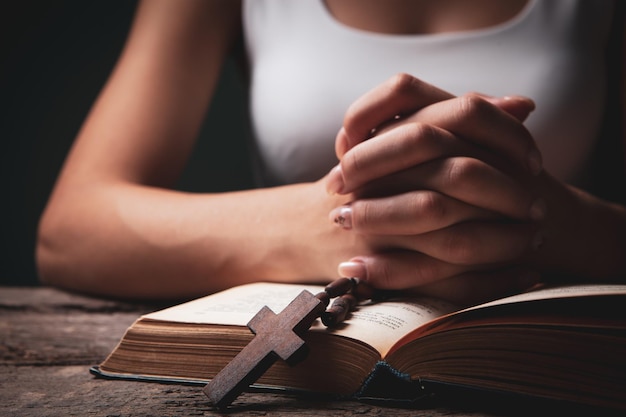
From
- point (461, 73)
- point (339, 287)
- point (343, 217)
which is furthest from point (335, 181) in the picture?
point (461, 73)

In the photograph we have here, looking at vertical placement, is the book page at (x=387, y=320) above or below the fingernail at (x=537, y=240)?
below

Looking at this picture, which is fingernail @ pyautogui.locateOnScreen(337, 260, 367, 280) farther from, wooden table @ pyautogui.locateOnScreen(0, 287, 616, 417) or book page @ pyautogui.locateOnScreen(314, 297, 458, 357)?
wooden table @ pyautogui.locateOnScreen(0, 287, 616, 417)

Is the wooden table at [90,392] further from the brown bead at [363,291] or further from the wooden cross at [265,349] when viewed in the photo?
the brown bead at [363,291]

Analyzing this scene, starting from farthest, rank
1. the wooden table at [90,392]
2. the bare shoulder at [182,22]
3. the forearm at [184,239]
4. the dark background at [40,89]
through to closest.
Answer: the dark background at [40,89] → the bare shoulder at [182,22] → the forearm at [184,239] → the wooden table at [90,392]

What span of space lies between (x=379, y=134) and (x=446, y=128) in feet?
0.25

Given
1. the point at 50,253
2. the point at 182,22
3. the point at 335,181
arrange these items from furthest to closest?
the point at 182,22 < the point at 50,253 < the point at 335,181

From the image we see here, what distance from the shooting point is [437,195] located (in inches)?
26.3

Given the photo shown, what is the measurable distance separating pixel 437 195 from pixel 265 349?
0.90ft

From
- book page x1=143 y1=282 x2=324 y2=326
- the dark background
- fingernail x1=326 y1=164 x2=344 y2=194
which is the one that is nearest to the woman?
fingernail x1=326 y1=164 x2=344 y2=194

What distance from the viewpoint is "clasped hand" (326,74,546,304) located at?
667 mm

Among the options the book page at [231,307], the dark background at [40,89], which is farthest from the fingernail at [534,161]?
the dark background at [40,89]

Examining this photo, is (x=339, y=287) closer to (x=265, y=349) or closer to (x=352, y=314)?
(x=352, y=314)

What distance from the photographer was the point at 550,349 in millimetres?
487

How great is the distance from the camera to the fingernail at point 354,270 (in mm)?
692
